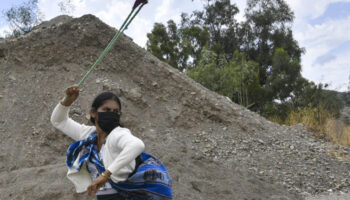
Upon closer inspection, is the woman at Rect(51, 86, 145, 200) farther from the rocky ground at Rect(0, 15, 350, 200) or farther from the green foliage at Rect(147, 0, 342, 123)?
the green foliage at Rect(147, 0, 342, 123)

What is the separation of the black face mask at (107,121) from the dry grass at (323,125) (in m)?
6.28

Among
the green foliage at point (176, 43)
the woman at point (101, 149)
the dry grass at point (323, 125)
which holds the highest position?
the green foliage at point (176, 43)

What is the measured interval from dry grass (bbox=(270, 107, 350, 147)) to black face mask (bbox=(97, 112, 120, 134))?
628 centimetres

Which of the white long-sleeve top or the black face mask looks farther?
the black face mask

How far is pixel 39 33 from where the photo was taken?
725cm

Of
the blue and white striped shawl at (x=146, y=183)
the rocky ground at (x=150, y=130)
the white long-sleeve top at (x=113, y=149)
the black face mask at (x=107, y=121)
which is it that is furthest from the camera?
the rocky ground at (x=150, y=130)

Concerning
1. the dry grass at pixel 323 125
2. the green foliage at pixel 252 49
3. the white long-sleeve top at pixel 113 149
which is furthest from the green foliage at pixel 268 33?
the white long-sleeve top at pixel 113 149

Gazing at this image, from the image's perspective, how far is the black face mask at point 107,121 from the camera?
192 centimetres

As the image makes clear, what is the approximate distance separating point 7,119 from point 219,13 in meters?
18.1

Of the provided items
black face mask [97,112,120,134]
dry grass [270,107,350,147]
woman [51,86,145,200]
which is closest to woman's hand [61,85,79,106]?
woman [51,86,145,200]

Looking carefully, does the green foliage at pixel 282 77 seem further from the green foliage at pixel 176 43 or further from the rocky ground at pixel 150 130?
the rocky ground at pixel 150 130

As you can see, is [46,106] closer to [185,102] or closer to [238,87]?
[185,102]

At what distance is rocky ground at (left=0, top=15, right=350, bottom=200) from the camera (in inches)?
177

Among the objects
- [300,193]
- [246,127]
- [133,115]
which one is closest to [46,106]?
[133,115]
